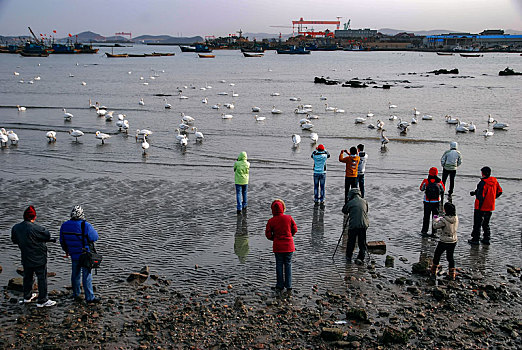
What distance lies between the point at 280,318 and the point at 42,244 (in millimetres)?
3808

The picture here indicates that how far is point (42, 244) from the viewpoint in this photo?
7840 mm

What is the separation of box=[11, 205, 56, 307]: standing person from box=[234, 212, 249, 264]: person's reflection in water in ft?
11.6

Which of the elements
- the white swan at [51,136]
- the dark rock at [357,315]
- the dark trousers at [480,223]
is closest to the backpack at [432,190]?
the dark trousers at [480,223]

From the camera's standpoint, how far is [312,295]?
27.2 feet

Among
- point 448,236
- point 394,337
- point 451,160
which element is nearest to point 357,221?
point 448,236

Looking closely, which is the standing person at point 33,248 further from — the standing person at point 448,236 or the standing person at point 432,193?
the standing person at point 432,193

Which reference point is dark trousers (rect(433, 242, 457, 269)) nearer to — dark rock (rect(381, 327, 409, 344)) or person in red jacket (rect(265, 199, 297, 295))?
dark rock (rect(381, 327, 409, 344))

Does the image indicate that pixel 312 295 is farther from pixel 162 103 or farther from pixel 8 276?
pixel 162 103

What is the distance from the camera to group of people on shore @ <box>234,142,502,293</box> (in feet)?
27.4

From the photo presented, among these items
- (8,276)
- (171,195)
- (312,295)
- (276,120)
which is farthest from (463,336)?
(276,120)

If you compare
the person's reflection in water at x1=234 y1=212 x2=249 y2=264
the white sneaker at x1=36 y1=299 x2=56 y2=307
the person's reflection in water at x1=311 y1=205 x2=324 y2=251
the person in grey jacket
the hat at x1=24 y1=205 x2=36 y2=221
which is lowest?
the person's reflection in water at x1=234 y1=212 x2=249 y2=264

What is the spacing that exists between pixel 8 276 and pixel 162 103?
32.8 metres

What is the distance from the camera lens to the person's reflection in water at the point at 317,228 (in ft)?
Result: 35.0

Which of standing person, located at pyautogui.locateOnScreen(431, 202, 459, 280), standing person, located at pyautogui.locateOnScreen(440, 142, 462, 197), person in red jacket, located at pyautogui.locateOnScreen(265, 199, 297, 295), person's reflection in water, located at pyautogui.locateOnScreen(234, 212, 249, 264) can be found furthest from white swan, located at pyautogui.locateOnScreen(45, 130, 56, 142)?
standing person, located at pyautogui.locateOnScreen(431, 202, 459, 280)
